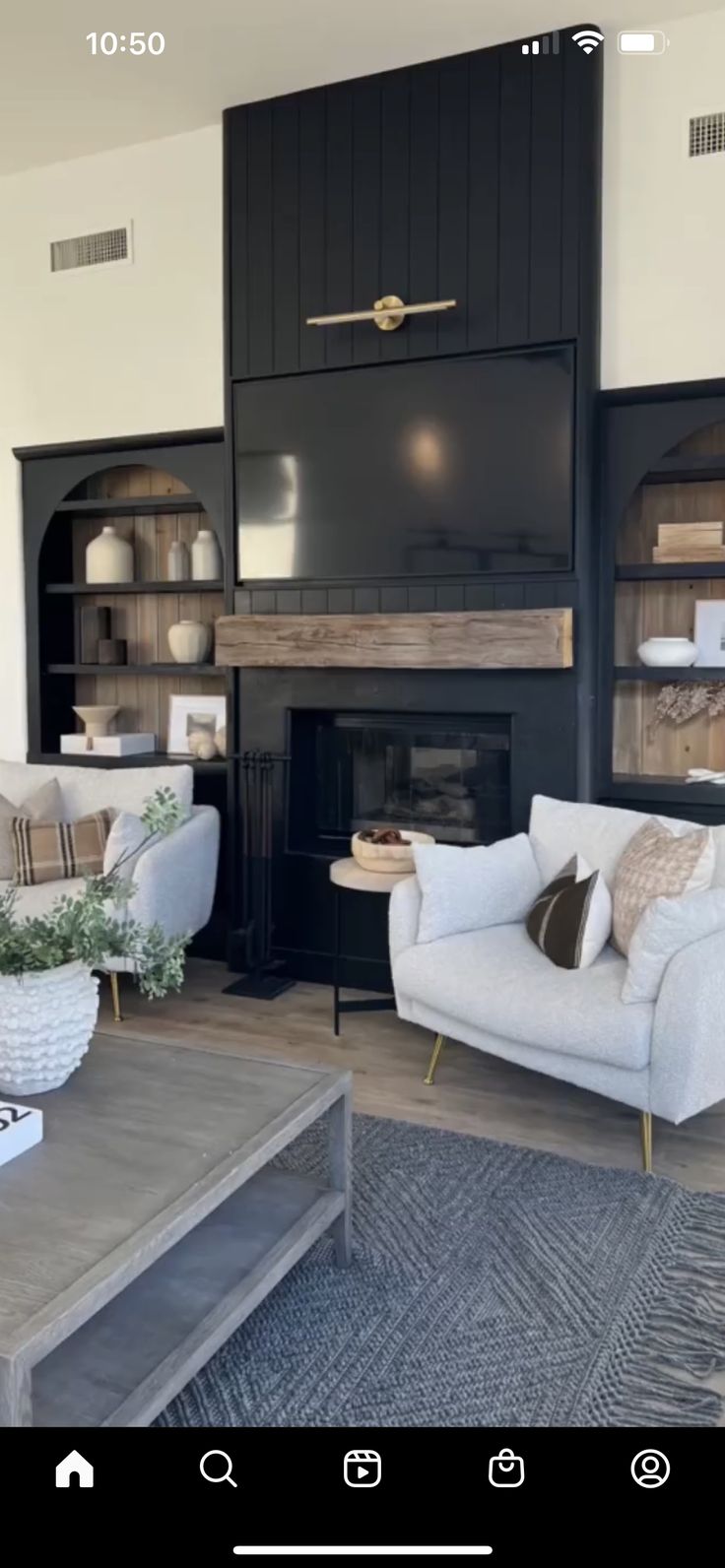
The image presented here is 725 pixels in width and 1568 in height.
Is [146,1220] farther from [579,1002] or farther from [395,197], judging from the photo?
[395,197]

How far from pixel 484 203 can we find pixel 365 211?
0.44 metres

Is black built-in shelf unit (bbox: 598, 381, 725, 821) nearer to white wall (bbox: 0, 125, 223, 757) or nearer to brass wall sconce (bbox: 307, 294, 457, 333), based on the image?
brass wall sconce (bbox: 307, 294, 457, 333)

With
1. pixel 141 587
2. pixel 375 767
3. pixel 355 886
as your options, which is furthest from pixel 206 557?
pixel 355 886

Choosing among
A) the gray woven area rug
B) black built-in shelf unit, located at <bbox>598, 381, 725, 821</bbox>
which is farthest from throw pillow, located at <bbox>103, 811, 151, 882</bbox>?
black built-in shelf unit, located at <bbox>598, 381, 725, 821</bbox>

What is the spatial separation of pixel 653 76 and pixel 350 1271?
11.8 feet

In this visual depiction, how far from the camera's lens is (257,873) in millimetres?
4367

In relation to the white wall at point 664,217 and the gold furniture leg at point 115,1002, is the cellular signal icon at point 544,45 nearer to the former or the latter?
the white wall at point 664,217

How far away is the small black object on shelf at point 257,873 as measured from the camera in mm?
4273

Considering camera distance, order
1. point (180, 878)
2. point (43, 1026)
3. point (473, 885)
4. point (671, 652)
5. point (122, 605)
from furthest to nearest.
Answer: point (122, 605)
point (180, 878)
point (671, 652)
point (473, 885)
point (43, 1026)
